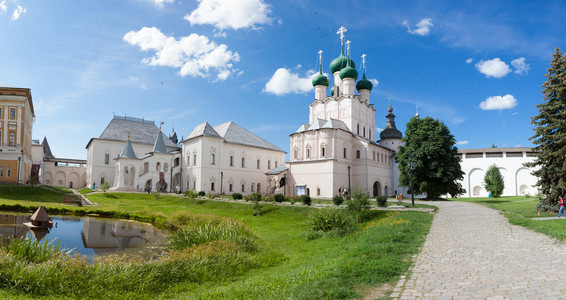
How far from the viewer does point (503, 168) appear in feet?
155

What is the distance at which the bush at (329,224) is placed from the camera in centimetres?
1337

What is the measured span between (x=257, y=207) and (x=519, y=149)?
41.5m

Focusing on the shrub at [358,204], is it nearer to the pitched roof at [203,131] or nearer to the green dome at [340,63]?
the pitched roof at [203,131]

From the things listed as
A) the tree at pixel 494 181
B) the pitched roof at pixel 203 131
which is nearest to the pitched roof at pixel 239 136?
the pitched roof at pixel 203 131

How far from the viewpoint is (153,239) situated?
555 inches

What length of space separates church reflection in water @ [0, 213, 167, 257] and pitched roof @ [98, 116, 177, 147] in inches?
1263

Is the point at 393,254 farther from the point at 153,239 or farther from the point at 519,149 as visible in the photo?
the point at 519,149

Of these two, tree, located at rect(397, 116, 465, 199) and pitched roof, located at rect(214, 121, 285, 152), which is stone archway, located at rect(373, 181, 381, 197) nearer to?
tree, located at rect(397, 116, 465, 199)

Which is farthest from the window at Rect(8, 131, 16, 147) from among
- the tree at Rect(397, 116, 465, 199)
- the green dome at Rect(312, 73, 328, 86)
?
the tree at Rect(397, 116, 465, 199)

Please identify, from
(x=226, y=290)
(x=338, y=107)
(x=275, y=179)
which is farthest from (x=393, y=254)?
(x=338, y=107)

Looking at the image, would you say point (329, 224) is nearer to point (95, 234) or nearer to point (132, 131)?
point (95, 234)

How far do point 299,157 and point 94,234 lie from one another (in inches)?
1103

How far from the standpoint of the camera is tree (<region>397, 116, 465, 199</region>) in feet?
109

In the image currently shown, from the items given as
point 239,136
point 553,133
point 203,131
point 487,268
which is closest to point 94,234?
point 487,268
